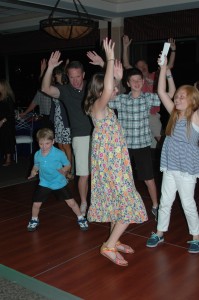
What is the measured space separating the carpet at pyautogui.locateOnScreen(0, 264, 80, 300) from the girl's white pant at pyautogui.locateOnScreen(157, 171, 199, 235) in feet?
3.51

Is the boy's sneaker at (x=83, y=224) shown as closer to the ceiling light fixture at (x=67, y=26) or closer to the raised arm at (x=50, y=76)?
the raised arm at (x=50, y=76)

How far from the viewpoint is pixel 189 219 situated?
3.03 metres

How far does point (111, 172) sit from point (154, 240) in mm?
820

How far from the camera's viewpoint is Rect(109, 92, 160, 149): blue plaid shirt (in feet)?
11.5

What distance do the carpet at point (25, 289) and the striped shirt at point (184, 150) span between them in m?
1.24

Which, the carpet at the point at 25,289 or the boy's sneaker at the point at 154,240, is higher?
the boy's sneaker at the point at 154,240

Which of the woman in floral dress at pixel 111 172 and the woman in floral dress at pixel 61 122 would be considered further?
the woman in floral dress at pixel 61 122

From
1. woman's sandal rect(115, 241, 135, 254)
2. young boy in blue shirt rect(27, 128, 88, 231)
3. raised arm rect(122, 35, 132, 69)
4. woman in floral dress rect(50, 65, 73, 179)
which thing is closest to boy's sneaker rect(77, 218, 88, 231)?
young boy in blue shirt rect(27, 128, 88, 231)

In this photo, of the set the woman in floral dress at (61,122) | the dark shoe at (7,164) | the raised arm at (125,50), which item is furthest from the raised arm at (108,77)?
the dark shoe at (7,164)

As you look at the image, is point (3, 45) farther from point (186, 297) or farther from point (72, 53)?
point (186, 297)

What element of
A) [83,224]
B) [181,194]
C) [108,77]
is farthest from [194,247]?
[108,77]

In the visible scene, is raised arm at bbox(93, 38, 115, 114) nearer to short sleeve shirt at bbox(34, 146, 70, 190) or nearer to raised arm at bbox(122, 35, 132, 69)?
short sleeve shirt at bbox(34, 146, 70, 190)

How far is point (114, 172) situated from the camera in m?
2.78

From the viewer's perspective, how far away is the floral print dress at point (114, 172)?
9.15ft
